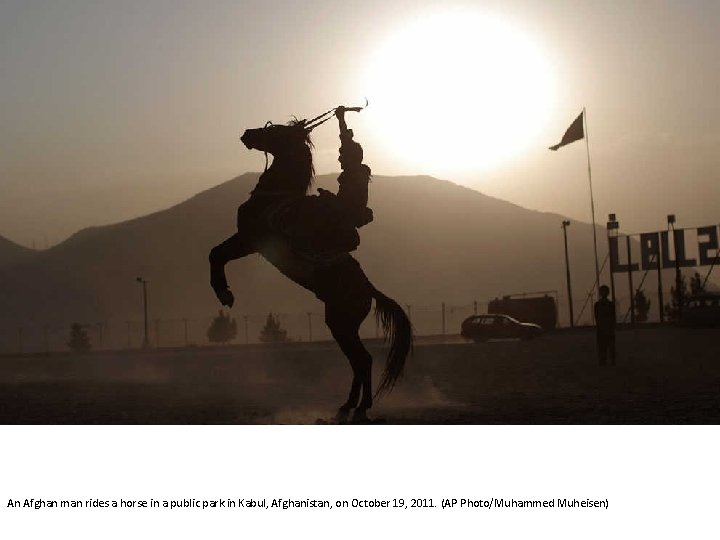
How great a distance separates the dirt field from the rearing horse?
3.46 ft

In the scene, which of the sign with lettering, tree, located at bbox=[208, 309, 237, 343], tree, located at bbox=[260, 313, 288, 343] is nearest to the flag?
the sign with lettering

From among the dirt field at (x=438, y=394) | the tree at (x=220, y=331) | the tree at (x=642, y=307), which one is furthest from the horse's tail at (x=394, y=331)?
the tree at (x=220, y=331)

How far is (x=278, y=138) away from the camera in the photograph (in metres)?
12.8

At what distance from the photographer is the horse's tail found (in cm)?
1270

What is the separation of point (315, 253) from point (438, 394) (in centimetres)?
602

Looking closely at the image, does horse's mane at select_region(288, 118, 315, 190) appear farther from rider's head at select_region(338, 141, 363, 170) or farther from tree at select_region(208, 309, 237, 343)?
tree at select_region(208, 309, 237, 343)

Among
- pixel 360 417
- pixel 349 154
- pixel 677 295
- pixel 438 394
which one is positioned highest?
pixel 349 154

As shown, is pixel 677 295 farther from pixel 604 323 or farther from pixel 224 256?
pixel 224 256

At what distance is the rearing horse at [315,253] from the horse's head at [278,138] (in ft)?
0.79

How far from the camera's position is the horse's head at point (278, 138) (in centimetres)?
1283

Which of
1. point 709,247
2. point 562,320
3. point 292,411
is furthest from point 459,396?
point 562,320

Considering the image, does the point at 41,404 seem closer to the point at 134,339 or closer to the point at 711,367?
the point at 711,367

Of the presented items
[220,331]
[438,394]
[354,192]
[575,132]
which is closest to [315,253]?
[354,192]
